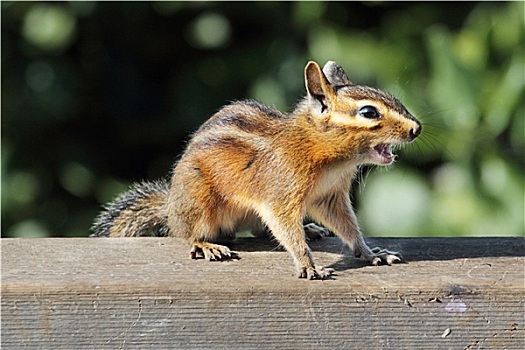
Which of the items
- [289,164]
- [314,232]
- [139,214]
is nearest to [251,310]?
[289,164]

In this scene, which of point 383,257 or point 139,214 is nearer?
point 383,257

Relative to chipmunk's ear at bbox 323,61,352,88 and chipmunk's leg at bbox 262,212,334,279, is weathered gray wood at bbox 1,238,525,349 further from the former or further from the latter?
chipmunk's ear at bbox 323,61,352,88

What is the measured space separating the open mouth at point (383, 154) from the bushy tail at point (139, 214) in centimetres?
52

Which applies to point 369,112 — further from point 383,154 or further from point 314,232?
point 314,232

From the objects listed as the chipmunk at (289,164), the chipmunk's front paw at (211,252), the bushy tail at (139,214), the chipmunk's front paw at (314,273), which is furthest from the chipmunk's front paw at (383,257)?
the bushy tail at (139,214)

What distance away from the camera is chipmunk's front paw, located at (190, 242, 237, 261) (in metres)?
1.80

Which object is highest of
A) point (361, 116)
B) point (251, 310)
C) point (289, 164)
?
point (361, 116)

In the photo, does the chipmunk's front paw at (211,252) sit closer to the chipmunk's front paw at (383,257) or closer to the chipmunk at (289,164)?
the chipmunk at (289,164)

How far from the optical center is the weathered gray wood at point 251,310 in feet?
4.99

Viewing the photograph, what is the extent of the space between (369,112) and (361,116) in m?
0.02

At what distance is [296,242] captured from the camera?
1830mm

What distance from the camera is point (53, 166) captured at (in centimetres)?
366

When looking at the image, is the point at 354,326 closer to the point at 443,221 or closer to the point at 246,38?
the point at 443,221

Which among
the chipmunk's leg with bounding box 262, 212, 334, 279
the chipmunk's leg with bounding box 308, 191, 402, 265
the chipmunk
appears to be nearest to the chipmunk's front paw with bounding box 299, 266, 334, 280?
the chipmunk's leg with bounding box 262, 212, 334, 279
